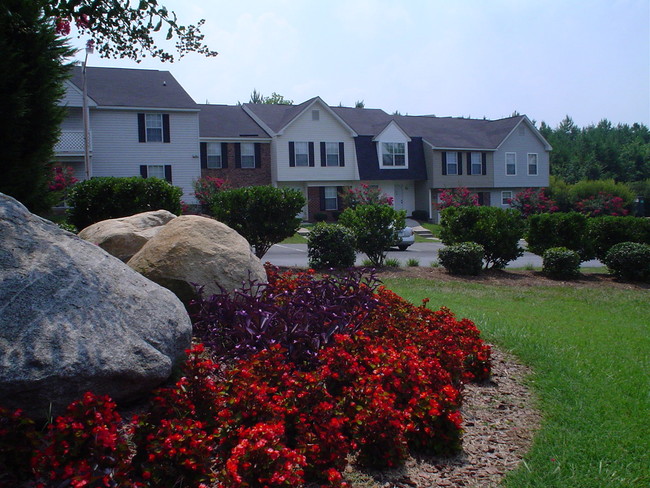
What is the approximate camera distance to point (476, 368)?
5.34 meters

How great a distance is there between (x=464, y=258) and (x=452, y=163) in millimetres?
27473

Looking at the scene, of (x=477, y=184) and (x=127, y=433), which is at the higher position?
(x=477, y=184)

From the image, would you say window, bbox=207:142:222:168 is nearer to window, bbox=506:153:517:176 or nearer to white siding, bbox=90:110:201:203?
white siding, bbox=90:110:201:203

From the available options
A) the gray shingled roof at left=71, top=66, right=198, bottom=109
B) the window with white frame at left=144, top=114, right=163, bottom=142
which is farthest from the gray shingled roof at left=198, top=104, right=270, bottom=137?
the window with white frame at left=144, top=114, right=163, bottom=142

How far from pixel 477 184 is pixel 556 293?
98.5 feet

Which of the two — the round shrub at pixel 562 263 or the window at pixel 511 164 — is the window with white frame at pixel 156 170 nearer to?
the round shrub at pixel 562 263

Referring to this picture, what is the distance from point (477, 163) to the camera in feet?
137

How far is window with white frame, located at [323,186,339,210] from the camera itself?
37469 mm

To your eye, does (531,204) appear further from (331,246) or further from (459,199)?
(331,246)

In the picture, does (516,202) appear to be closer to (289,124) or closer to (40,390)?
(289,124)

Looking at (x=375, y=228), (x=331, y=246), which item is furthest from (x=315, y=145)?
(x=331, y=246)

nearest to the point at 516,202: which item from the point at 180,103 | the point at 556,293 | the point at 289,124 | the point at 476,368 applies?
the point at 289,124

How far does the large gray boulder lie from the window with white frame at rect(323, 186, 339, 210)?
33.3 meters

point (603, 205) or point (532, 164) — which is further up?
point (532, 164)
